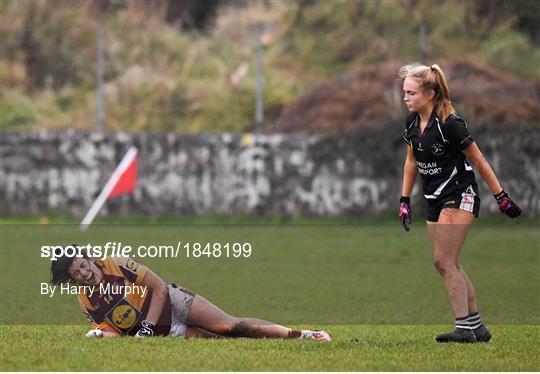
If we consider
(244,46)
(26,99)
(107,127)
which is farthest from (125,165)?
(244,46)

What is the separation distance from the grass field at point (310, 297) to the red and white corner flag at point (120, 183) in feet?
2.56

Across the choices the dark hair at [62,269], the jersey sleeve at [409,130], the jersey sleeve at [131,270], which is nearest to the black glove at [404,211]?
the jersey sleeve at [409,130]

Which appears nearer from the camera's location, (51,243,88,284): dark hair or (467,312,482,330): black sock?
(51,243,88,284): dark hair

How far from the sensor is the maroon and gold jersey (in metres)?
9.20

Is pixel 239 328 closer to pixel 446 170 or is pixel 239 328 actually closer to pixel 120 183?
pixel 446 170

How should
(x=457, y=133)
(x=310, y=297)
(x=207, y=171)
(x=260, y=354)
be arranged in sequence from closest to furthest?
(x=260, y=354), (x=457, y=133), (x=310, y=297), (x=207, y=171)

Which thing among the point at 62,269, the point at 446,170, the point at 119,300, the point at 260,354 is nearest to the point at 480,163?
the point at 446,170

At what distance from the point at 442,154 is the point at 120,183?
17548 millimetres

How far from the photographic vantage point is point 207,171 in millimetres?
27578

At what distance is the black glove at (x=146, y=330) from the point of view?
30.7 feet

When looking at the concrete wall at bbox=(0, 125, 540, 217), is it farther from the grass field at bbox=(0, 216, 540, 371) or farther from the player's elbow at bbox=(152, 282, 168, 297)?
the player's elbow at bbox=(152, 282, 168, 297)

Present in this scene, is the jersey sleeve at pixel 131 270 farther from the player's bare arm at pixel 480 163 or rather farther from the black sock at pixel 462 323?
the player's bare arm at pixel 480 163

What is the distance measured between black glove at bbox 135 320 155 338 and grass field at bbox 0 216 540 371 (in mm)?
172

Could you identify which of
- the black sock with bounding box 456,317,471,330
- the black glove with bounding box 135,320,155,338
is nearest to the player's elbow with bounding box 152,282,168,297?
the black glove with bounding box 135,320,155,338
